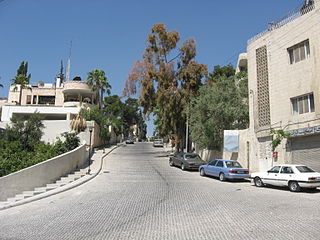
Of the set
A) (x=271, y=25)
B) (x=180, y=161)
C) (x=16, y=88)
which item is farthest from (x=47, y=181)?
(x=16, y=88)

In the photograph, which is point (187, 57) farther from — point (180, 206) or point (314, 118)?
point (180, 206)

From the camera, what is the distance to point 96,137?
38.4 metres

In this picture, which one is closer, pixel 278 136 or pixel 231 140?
pixel 278 136

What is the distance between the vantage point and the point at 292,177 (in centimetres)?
1402

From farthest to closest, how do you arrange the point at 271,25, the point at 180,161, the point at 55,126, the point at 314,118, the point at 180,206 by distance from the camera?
the point at 55,126 < the point at 180,161 < the point at 271,25 < the point at 314,118 < the point at 180,206

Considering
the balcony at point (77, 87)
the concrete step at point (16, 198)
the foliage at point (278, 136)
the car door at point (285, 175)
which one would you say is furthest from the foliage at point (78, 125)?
the car door at point (285, 175)

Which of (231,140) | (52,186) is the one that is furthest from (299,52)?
(52,186)

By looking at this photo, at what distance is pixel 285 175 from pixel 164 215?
8466mm

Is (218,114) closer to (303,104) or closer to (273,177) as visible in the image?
(303,104)

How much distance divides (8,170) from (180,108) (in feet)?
67.9

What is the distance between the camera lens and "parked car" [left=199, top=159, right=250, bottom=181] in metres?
17.7

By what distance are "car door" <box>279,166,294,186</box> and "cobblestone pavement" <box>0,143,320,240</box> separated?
100 cm

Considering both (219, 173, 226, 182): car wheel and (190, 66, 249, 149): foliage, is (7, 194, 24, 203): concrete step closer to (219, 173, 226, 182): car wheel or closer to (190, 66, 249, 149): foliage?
(219, 173, 226, 182): car wheel

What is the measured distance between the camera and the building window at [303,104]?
17.6 metres
